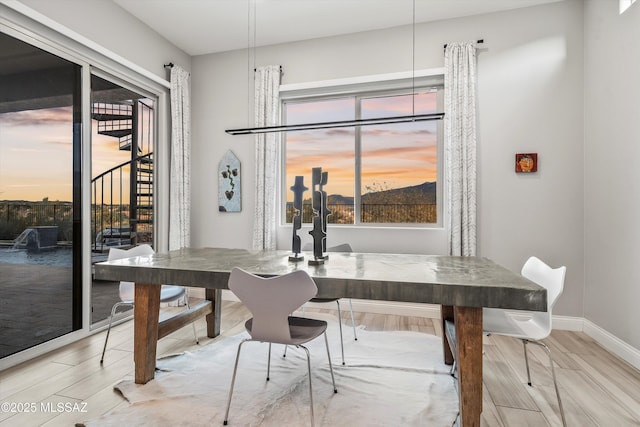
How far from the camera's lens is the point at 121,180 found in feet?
11.2

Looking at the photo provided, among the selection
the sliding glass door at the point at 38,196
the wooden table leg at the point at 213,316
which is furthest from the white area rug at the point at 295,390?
the sliding glass door at the point at 38,196

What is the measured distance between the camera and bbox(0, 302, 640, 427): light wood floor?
5.89 ft

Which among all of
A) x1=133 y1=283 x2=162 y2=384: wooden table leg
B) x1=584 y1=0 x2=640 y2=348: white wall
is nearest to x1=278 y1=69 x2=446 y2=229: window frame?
x1=584 y1=0 x2=640 y2=348: white wall

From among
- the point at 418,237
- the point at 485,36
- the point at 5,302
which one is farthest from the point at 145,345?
the point at 485,36

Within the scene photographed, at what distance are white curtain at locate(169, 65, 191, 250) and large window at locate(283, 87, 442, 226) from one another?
1.26 metres

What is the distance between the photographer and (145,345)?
2.12 metres

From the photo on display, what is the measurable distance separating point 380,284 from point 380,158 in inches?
97.7

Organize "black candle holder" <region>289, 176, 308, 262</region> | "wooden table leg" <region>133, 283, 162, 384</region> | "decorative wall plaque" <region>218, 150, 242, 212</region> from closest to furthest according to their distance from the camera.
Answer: "wooden table leg" <region>133, 283, 162, 384</region> < "black candle holder" <region>289, 176, 308, 262</region> < "decorative wall plaque" <region>218, 150, 242, 212</region>

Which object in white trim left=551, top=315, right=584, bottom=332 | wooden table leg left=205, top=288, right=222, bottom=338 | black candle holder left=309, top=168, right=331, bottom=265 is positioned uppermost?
black candle holder left=309, top=168, right=331, bottom=265

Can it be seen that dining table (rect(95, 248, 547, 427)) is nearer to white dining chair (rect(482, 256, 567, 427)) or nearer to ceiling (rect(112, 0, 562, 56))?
white dining chair (rect(482, 256, 567, 427))

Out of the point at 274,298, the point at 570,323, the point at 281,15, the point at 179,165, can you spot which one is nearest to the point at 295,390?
the point at 274,298

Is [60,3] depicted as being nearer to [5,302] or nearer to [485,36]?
[5,302]

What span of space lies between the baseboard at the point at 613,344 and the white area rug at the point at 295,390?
1307 millimetres

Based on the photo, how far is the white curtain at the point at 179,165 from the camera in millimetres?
3910
